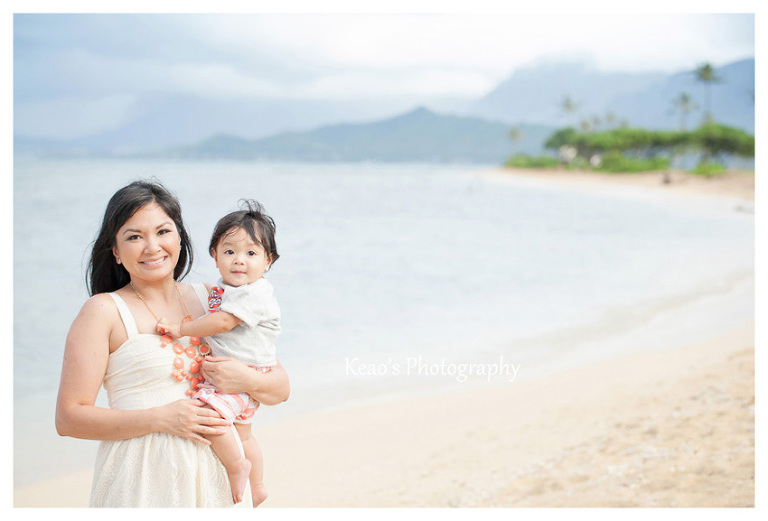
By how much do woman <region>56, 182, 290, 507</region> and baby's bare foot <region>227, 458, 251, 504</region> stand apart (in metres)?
0.02

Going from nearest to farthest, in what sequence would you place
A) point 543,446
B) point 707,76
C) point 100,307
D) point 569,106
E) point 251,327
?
point 100,307, point 251,327, point 543,446, point 707,76, point 569,106

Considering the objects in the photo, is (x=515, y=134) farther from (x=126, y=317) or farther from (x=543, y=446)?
(x=126, y=317)

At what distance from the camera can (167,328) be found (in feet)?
3.66

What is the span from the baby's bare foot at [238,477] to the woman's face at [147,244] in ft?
1.19

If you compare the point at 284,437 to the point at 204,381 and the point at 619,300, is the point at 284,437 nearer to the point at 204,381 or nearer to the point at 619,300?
A: the point at 204,381

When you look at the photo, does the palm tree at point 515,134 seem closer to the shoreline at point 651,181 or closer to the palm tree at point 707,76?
the shoreline at point 651,181

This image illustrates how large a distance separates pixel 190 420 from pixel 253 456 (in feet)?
0.67

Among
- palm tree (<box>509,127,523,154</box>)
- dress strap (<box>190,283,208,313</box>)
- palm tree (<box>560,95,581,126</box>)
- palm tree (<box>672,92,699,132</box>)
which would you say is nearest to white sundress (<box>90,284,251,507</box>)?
dress strap (<box>190,283,208,313</box>)

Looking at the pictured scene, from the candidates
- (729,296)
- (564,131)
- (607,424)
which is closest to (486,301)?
(729,296)

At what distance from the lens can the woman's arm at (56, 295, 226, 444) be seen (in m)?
1.05

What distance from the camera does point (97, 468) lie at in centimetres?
117

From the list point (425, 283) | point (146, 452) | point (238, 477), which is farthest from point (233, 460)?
point (425, 283)

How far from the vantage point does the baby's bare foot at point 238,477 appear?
119cm
